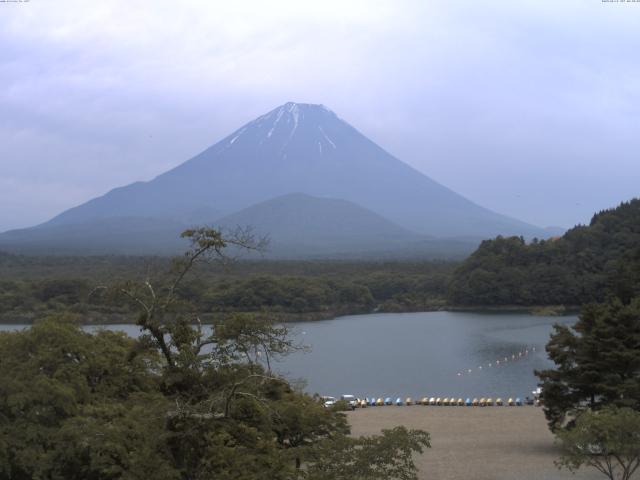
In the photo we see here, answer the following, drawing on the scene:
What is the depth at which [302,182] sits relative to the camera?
450 feet

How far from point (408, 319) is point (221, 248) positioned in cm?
3334

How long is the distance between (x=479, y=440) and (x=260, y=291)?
27.9 metres

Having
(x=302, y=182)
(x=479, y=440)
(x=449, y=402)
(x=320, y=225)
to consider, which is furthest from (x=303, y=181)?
(x=479, y=440)

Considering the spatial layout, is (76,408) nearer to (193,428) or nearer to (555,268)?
(193,428)

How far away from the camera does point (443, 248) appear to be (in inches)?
3880

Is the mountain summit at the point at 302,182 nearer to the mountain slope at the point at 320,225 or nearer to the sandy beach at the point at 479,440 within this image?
the mountain slope at the point at 320,225

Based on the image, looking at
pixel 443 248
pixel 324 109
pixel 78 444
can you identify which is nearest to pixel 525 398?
pixel 78 444

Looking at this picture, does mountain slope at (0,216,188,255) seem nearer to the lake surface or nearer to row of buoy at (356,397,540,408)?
the lake surface

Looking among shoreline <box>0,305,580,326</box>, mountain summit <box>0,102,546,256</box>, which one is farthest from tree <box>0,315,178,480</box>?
mountain summit <box>0,102,546,256</box>

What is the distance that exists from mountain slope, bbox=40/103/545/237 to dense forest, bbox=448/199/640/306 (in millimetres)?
83779

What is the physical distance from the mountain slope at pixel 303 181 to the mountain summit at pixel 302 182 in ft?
0.53

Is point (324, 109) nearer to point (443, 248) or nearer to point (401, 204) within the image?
point (401, 204)

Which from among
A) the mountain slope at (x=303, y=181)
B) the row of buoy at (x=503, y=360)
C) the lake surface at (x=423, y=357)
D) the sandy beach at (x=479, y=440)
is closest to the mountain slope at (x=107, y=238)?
the mountain slope at (x=303, y=181)

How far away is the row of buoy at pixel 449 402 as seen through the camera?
18409mm
